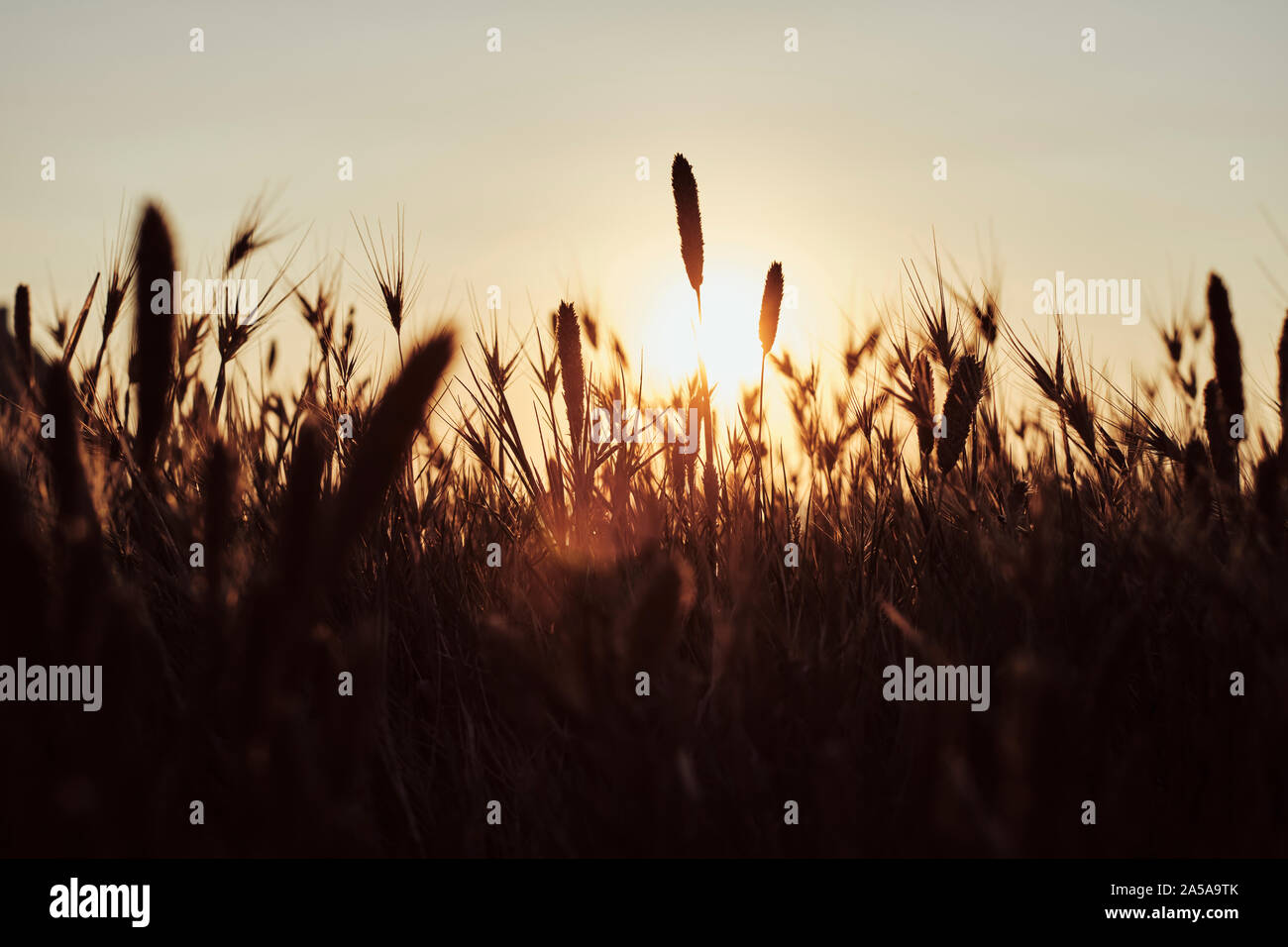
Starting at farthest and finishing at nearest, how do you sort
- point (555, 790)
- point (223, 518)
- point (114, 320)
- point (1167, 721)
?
point (114, 320) < point (1167, 721) < point (555, 790) < point (223, 518)

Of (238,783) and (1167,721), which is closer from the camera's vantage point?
(238,783)

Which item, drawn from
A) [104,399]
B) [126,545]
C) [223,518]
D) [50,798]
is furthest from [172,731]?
[104,399]

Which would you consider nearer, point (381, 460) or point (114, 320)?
point (381, 460)

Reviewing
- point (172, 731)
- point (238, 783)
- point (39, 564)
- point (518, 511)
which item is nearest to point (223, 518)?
point (39, 564)

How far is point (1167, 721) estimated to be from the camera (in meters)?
1.39

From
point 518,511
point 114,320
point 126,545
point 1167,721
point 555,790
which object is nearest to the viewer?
point 555,790

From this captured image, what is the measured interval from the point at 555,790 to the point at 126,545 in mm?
1418

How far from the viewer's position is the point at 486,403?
2.20 m

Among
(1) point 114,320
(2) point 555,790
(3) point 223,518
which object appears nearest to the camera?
(3) point 223,518

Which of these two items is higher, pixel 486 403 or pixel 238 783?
pixel 486 403
